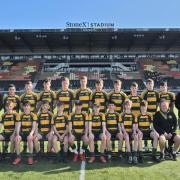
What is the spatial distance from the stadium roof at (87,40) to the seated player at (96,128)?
26.5 m

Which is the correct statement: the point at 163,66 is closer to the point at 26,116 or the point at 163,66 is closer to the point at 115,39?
the point at 115,39

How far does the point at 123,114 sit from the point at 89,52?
3297 cm

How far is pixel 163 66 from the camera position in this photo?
40781 millimetres

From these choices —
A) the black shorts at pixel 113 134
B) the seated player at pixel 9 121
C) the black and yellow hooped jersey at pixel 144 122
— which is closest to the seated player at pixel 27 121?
the seated player at pixel 9 121

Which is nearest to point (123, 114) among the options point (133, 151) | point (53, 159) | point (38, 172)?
point (133, 151)

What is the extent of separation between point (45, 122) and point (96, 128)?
1131 millimetres

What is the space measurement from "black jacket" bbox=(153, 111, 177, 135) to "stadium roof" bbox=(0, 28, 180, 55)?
87.2ft

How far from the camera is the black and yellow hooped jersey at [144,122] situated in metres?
8.14

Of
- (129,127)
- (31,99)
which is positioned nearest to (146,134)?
(129,127)

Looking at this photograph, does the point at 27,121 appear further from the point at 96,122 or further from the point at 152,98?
the point at 152,98

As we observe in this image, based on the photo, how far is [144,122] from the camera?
8.14 m

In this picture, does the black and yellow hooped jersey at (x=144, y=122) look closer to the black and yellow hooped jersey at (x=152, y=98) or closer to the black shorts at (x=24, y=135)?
the black and yellow hooped jersey at (x=152, y=98)

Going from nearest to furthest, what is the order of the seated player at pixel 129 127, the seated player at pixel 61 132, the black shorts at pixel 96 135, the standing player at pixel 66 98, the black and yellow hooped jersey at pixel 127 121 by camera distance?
the seated player at pixel 129 127 → the seated player at pixel 61 132 → the black shorts at pixel 96 135 → the black and yellow hooped jersey at pixel 127 121 → the standing player at pixel 66 98

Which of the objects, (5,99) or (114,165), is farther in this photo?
(5,99)
